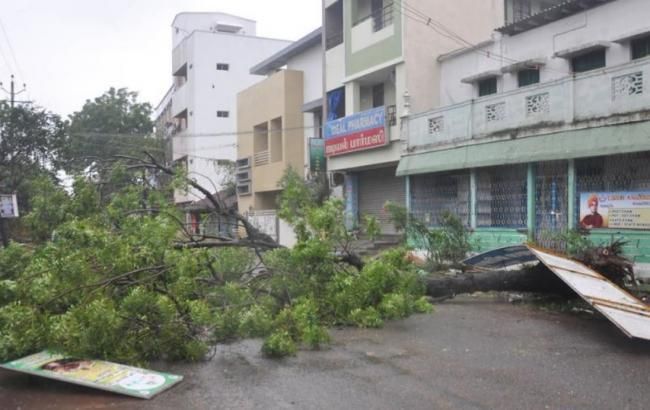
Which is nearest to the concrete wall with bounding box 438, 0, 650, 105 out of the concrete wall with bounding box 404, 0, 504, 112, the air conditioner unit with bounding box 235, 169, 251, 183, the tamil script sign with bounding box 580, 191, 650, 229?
the concrete wall with bounding box 404, 0, 504, 112

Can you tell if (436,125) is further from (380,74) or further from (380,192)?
(380,192)

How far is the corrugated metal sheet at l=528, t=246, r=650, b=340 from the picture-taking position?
6.21 metres

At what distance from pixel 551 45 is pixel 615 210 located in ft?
15.0

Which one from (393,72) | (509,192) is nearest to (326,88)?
(393,72)

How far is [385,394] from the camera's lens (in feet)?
16.9

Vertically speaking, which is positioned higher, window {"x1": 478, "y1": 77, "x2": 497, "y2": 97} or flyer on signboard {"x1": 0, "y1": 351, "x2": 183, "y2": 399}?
window {"x1": 478, "y1": 77, "x2": 497, "y2": 97}

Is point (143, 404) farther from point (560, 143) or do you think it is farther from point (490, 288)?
point (560, 143)

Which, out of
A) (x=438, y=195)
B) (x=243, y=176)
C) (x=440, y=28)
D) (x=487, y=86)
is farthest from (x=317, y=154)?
(x=243, y=176)

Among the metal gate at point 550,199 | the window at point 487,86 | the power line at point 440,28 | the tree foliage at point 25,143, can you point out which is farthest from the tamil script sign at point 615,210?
the tree foliage at point 25,143

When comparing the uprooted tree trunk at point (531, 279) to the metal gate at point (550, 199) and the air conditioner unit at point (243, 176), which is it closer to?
the metal gate at point (550, 199)

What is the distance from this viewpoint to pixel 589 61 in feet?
43.9

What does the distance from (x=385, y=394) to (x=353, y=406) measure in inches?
15.9

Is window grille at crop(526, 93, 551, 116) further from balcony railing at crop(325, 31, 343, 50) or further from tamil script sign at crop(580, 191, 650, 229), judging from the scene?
balcony railing at crop(325, 31, 343, 50)

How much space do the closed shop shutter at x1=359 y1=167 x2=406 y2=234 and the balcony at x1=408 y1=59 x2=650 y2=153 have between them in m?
2.26
